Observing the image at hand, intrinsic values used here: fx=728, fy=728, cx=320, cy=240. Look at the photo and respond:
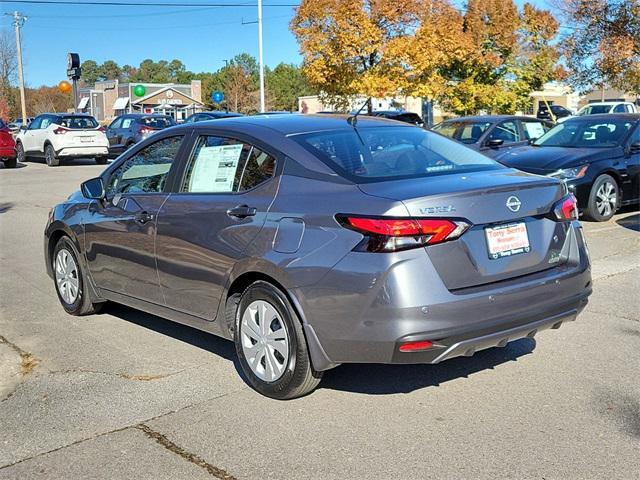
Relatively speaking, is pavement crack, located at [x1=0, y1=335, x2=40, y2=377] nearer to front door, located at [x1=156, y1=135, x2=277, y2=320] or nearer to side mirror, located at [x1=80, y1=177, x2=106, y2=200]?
front door, located at [x1=156, y1=135, x2=277, y2=320]

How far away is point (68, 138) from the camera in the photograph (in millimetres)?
22953

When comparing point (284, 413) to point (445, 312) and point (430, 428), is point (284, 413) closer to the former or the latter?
point (430, 428)

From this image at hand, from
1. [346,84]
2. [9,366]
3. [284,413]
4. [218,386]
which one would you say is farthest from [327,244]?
[346,84]

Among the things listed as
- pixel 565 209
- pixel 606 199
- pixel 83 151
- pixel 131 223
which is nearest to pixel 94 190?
pixel 131 223

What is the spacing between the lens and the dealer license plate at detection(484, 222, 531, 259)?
392 centimetres

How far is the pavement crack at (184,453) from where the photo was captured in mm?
3463

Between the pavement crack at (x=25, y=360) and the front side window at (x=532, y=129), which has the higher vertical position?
the front side window at (x=532, y=129)

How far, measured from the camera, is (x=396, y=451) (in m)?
3.63

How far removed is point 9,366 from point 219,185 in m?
2.02

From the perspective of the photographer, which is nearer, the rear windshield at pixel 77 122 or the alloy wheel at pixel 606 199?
the alloy wheel at pixel 606 199

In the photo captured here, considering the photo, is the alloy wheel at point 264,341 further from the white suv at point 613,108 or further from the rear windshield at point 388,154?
the white suv at point 613,108

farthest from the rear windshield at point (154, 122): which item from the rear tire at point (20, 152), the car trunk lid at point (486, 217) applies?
the car trunk lid at point (486, 217)

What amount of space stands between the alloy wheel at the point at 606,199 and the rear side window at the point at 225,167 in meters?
7.26

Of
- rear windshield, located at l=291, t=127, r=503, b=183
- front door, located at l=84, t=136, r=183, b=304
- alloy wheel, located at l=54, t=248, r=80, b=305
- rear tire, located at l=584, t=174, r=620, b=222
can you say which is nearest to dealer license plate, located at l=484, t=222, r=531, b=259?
rear windshield, located at l=291, t=127, r=503, b=183
